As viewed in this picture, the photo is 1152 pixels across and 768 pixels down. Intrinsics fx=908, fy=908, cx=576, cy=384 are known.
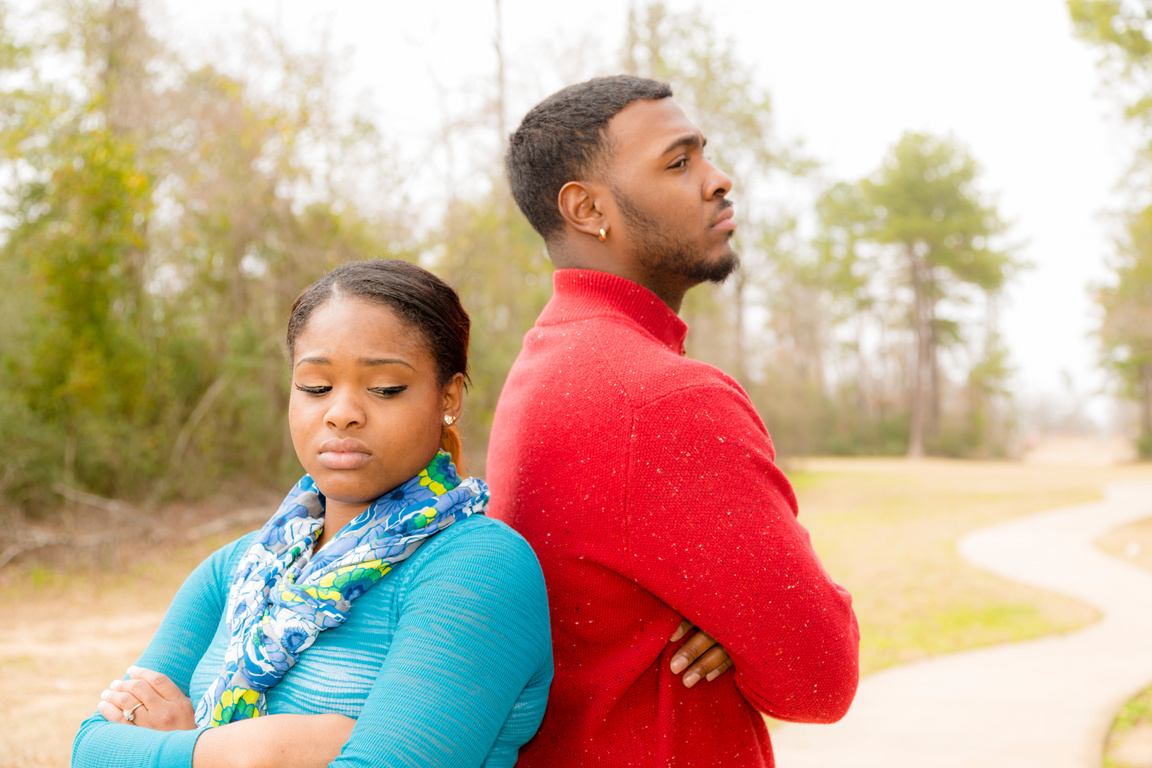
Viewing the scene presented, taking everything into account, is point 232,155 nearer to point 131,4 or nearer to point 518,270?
point 131,4

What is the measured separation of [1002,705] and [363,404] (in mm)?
4882

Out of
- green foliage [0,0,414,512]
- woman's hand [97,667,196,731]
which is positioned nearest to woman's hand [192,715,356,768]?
woman's hand [97,667,196,731]

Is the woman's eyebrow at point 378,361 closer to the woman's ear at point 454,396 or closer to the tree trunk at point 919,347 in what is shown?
the woman's ear at point 454,396

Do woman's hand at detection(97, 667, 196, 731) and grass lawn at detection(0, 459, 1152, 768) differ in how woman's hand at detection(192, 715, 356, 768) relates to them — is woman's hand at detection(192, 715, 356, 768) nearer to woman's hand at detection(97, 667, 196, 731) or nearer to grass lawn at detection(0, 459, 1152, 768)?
woman's hand at detection(97, 667, 196, 731)

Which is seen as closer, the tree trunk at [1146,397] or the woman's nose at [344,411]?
the woman's nose at [344,411]

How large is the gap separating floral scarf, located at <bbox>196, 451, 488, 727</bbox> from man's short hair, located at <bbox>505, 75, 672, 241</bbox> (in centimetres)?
63

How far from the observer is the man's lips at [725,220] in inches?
68.1

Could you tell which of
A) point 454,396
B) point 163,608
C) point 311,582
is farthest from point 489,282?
point 311,582

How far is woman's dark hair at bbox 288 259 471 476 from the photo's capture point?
143cm

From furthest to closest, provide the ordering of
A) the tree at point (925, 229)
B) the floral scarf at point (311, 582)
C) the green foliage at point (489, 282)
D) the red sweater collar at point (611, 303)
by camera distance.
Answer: the tree at point (925, 229) → the green foliage at point (489, 282) → the red sweater collar at point (611, 303) → the floral scarf at point (311, 582)

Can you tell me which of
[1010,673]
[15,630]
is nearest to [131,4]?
[15,630]

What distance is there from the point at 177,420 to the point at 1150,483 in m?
18.6

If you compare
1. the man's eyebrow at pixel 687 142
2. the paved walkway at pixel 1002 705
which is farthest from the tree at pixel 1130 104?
the man's eyebrow at pixel 687 142

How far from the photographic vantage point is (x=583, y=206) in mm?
1746
